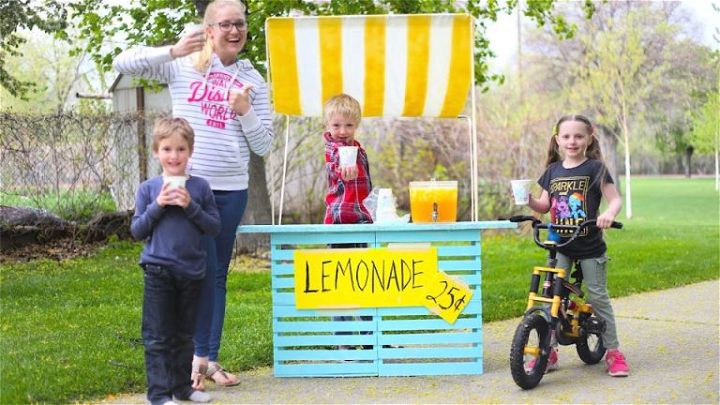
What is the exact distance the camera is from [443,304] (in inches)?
196

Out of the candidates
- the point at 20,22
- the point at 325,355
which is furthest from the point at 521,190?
the point at 20,22

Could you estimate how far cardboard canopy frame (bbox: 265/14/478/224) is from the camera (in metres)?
5.50

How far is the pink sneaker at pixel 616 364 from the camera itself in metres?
4.95

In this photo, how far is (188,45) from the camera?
4406 mm

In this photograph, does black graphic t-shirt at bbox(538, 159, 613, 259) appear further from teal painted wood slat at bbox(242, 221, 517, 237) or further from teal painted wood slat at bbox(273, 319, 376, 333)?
teal painted wood slat at bbox(273, 319, 376, 333)

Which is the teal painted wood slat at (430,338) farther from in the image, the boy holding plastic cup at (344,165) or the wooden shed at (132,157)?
the wooden shed at (132,157)

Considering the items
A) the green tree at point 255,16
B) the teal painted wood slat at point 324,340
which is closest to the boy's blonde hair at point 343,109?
the teal painted wood slat at point 324,340

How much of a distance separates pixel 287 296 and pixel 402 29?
182cm

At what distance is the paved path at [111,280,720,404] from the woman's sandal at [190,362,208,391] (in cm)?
11

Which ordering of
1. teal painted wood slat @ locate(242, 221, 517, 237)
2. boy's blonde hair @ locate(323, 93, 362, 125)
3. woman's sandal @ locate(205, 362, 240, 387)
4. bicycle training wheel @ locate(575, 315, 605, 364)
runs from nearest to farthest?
woman's sandal @ locate(205, 362, 240, 387), teal painted wood slat @ locate(242, 221, 517, 237), boy's blonde hair @ locate(323, 93, 362, 125), bicycle training wheel @ locate(575, 315, 605, 364)

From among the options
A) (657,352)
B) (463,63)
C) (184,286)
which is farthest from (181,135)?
(657,352)

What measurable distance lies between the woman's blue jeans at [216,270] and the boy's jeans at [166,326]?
0.20 meters

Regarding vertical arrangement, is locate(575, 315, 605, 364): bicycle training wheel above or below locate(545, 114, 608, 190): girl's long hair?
below

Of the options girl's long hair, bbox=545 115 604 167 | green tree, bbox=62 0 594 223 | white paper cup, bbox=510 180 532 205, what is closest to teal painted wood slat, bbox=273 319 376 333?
white paper cup, bbox=510 180 532 205
